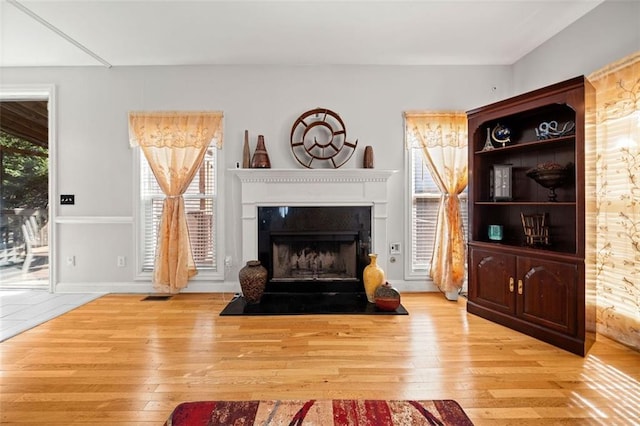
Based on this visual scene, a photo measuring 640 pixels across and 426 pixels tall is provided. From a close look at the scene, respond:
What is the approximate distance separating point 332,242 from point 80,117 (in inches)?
130

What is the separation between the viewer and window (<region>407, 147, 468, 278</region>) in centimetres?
381

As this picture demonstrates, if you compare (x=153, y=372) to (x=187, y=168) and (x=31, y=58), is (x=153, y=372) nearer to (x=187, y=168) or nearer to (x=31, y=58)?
(x=187, y=168)

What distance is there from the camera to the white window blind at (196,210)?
3.79 meters

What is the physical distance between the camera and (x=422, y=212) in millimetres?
3838

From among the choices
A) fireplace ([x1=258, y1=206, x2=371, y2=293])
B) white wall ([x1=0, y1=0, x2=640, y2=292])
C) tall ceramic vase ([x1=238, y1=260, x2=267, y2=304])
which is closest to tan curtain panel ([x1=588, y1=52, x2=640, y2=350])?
white wall ([x1=0, y1=0, x2=640, y2=292])

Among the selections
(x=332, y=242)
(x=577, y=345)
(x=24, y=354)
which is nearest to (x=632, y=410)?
(x=577, y=345)

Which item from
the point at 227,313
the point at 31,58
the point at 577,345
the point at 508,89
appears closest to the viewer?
the point at 577,345

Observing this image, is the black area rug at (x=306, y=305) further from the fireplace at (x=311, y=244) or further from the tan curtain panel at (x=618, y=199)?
the tan curtain panel at (x=618, y=199)

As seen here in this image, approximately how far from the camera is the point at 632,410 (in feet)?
5.53

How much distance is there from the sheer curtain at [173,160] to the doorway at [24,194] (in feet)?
4.12

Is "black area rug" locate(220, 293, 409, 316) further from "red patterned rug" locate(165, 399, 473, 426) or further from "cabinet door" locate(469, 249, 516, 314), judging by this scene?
"red patterned rug" locate(165, 399, 473, 426)

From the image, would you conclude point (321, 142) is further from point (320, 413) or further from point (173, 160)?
point (320, 413)

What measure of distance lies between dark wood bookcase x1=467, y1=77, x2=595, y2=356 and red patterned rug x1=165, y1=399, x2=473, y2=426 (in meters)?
1.35

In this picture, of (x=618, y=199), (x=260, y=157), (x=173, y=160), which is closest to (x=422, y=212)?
(x=618, y=199)
